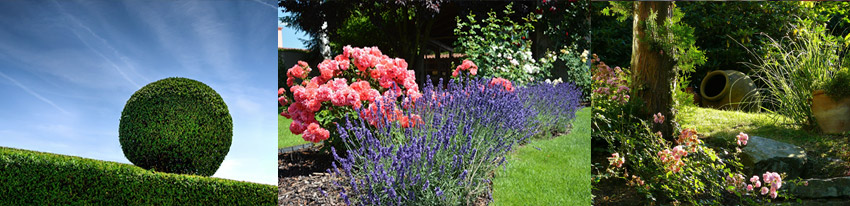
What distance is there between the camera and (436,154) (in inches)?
105

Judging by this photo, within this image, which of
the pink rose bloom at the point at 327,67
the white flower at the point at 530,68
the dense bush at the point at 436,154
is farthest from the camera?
the white flower at the point at 530,68

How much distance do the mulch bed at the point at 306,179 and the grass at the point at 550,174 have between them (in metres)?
1.10

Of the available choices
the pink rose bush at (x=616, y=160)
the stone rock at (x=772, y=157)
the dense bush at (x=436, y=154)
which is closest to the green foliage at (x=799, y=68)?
the stone rock at (x=772, y=157)

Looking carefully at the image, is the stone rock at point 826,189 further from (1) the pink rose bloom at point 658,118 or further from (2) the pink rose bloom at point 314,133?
(2) the pink rose bloom at point 314,133

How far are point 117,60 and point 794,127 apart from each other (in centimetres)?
604

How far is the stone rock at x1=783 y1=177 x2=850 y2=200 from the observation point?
8.62 feet

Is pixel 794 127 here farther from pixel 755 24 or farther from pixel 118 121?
pixel 118 121

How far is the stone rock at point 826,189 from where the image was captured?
2627 millimetres

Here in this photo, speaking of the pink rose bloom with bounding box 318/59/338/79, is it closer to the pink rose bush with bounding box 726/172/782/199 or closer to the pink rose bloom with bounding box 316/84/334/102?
the pink rose bloom with bounding box 316/84/334/102

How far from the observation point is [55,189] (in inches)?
167

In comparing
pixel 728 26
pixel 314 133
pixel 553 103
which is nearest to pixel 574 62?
pixel 553 103

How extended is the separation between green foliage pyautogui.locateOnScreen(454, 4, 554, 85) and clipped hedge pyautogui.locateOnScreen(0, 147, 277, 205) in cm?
222

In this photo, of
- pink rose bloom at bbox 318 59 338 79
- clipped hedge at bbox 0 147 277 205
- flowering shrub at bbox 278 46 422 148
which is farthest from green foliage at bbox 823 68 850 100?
clipped hedge at bbox 0 147 277 205

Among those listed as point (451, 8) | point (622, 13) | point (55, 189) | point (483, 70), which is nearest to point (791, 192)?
point (622, 13)
